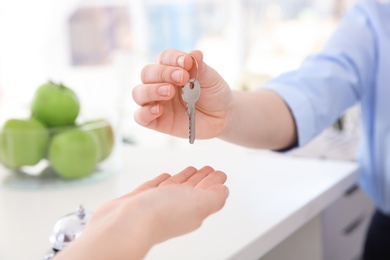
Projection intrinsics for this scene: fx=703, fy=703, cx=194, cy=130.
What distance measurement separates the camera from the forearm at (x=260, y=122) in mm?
728

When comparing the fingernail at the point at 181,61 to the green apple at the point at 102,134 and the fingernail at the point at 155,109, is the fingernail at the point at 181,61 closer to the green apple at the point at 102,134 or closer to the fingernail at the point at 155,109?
the fingernail at the point at 155,109

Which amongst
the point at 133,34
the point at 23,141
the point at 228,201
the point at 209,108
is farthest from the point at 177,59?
the point at 133,34

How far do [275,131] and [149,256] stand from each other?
0.94ft

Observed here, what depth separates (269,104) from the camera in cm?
84

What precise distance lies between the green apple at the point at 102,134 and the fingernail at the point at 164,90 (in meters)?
0.33

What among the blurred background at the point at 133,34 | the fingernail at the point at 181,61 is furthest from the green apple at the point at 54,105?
the blurred background at the point at 133,34

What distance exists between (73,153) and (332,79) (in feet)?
1.17

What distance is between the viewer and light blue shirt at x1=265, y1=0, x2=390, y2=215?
94 centimetres

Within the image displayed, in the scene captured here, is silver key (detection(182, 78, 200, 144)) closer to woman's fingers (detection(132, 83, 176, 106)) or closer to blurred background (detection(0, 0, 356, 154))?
woman's fingers (detection(132, 83, 176, 106))

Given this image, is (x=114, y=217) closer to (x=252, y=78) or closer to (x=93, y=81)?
(x=252, y=78)

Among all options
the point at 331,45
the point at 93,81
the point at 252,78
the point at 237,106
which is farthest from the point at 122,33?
the point at 237,106

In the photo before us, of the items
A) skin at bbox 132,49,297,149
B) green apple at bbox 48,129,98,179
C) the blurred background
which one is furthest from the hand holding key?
the blurred background

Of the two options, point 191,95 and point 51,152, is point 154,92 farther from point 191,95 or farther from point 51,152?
point 51,152

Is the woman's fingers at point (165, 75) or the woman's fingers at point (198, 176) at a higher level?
the woman's fingers at point (165, 75)
